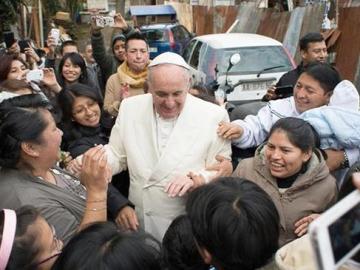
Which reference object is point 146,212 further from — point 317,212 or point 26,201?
point 317,212

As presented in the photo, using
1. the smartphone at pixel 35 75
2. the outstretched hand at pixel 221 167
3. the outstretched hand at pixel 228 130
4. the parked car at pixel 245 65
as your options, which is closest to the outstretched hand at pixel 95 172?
the outstretched hand at pixel 221 167

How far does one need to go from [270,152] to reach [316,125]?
0.36 meters

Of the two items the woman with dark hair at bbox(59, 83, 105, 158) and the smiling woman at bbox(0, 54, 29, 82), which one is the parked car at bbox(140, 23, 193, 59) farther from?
the woman with dark hair at bbox(59, 83, 105, 158)

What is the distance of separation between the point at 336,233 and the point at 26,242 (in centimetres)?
112

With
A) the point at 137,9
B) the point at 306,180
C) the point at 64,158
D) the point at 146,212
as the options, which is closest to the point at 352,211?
the point at 306,180

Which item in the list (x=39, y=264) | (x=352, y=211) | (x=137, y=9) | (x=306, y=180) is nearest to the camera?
(x=352, y=211)

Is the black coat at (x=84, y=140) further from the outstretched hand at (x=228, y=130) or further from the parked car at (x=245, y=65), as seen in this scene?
the parked car at (x=245, y=65)

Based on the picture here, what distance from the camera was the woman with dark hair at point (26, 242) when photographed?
4.93ft

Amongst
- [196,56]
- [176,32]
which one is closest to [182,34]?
[176,32]

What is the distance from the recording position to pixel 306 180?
226 cm

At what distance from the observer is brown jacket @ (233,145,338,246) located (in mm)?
A: 2248

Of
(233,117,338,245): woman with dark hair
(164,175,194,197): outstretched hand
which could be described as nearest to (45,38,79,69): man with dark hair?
(164,175,194,197): outstretched hand

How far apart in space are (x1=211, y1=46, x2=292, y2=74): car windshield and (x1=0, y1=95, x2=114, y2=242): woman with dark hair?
589 cm

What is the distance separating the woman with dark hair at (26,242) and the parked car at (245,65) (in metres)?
5.89
